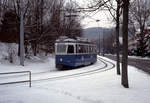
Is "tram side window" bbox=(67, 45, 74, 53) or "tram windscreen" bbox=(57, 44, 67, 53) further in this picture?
"tram windscreen" bbox=(57, 44, 67, 53)

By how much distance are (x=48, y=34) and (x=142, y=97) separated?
19127 mm

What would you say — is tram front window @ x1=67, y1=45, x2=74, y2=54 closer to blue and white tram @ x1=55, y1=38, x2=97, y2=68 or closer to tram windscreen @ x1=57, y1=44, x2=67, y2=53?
blue and white tram @ x1=55, y1=38, x2=97, y2=68

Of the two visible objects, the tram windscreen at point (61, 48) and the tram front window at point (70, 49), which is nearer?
the tram front window at point (70, 49)

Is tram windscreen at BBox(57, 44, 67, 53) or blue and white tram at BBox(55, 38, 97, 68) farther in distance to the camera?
tram windscreen at BBox(57, 44, 67, 53)

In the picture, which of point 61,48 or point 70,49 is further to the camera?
point 61,48

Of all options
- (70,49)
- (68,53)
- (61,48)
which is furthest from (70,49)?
(61,48)

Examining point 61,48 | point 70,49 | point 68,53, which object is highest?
point 61,48

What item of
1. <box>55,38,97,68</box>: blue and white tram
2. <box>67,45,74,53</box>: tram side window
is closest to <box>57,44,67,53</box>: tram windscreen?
<box>55,38,97,68</box>: blue and white tram

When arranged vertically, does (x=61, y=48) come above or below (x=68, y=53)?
above

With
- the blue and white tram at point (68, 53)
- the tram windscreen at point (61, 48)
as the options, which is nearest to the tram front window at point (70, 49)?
the blue and white tram at point (68, 53)

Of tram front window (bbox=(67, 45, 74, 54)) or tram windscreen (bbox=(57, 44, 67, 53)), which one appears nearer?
tram front window (bbox=(67, 45, 74, 54))

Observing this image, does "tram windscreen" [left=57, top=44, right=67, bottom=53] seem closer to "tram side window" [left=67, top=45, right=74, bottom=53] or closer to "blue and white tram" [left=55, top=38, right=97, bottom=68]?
"blue and white tram" [left=55, top=38, right=97, bottom=68]

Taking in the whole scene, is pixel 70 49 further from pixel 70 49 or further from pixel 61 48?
pixel 61 48

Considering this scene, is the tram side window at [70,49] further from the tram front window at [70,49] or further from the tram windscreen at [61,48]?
the tram windscreen at [61,48]
